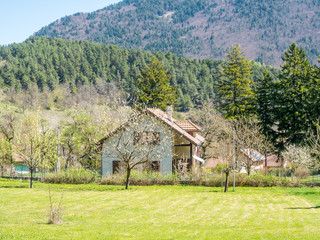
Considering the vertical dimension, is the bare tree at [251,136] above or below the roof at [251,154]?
above

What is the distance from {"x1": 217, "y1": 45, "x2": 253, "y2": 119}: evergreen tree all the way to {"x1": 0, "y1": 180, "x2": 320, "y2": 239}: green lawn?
101 ft

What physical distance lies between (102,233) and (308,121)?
128 ft

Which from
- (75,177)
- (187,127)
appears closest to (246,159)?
(187,127)

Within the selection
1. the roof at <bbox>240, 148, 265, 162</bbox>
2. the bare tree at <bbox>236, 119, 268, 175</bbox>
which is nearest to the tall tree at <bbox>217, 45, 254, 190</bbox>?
the bare tree at <bbox>236, 119, 268, 175</bbox>

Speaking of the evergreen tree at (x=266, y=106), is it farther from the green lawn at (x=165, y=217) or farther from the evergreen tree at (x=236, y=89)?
the green lawn at (x=165, y=217)

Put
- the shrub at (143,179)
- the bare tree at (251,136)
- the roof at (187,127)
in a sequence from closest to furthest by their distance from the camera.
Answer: the shrub at (143,179), the roof at (187,127), the bare tree at (251,136)

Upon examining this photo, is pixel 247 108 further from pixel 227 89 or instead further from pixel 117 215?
pixel 117 215

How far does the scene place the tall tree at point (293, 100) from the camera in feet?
154

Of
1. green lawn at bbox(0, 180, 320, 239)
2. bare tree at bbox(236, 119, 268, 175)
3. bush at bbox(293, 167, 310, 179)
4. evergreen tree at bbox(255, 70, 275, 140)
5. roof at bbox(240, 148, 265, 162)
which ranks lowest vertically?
green lawn at bbox(0, 180, 320, 239)

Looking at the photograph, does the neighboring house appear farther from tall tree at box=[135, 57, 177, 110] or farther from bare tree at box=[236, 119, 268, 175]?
tall tree at box=[135, 57, 177, 110]

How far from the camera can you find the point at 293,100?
47.8 m

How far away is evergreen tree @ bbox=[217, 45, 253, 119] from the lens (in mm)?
55969

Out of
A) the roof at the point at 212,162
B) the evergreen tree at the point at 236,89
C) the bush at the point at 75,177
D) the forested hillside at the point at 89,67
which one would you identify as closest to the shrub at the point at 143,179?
the bush at the point at 75,177

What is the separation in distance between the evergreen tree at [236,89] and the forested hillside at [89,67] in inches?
1687
